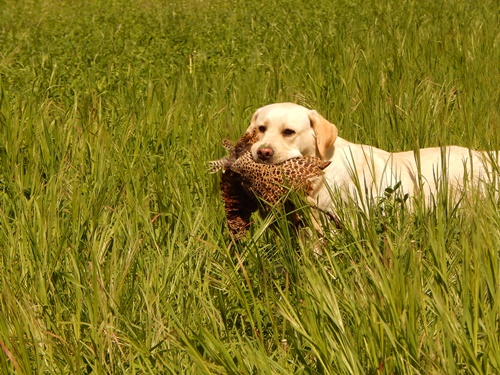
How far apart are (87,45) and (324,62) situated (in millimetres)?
2347

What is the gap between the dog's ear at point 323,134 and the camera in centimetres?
411

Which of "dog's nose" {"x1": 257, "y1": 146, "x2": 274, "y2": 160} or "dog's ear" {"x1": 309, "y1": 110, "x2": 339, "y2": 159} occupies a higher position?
"dog's ear" {"x1": 309, "y1": 110, "x2": 339, "y2": 159}

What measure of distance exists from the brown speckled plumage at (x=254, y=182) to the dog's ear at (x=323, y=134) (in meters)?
0.24

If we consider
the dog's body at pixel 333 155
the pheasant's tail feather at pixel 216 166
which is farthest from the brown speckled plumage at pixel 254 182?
the dog's body at pixel 333 155

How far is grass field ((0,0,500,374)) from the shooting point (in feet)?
7.99

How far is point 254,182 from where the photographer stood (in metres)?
3.72

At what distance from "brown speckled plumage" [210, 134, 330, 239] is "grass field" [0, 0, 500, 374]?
0.10 metres

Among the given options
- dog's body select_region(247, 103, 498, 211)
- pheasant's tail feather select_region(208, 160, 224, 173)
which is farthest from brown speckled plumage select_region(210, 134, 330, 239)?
dog's body select_region(247, 103, 498, 211)

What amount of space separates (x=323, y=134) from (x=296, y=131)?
0.14 m

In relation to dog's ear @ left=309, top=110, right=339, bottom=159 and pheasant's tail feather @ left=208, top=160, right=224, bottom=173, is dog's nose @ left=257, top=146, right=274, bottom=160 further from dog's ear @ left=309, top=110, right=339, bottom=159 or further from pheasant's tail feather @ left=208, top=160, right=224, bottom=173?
dog's ear @ left=309, top=110, right=339, bottom=159

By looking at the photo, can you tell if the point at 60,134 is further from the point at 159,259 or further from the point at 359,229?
the point at 359,229

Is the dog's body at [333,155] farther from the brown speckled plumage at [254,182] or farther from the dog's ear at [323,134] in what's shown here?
the brown speckled plumage at [254,182]

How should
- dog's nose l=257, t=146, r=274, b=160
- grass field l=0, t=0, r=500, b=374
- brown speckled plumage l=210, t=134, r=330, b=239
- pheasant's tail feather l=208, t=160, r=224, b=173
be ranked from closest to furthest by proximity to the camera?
grass field l=0, t=0, r=500, b=374, brown speckled plumage l=210, t=134, r=330, b=239, dog's nose l=257, t=146, r=274, b=160, pheasant's tail feather l=208, t=160, r=224, b=173

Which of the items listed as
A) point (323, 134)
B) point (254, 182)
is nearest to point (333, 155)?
point (323, 134)
